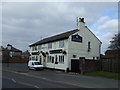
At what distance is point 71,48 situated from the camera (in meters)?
36.5

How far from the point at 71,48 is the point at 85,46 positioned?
3.72 m

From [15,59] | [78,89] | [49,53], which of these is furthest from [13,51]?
[78,89]

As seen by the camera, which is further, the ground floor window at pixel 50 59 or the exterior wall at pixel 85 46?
the ground floor window at pixel 50 59

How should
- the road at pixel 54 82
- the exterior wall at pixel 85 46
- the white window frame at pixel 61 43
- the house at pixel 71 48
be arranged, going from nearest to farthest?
the road at pixel 54 82 → the house at pixel 71 48 → the exterior wall at pixel 85 46 → the white window frame at pixel 61 43

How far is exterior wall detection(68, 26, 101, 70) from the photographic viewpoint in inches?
1443

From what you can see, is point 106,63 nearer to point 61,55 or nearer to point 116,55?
point 116,55

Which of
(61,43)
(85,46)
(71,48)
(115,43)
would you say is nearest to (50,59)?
(61,43)

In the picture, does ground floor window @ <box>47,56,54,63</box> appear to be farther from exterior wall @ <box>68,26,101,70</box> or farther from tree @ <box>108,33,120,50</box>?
tree @ <box>108,33,120,50</box>

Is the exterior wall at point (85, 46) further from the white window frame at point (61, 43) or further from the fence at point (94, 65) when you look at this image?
the fence at point (94, 65)

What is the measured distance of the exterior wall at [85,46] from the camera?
36.7 metres

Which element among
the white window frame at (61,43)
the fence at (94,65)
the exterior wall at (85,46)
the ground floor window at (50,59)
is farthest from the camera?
the ground floor window at (50,59)

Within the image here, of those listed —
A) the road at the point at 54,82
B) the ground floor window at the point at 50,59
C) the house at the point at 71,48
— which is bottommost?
the road at the point at 54,82

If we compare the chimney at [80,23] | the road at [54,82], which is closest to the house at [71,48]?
the chimney at [80,23]

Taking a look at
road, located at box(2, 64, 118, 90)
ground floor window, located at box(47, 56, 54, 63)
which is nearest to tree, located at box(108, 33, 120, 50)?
road, located at box(2, 64, 118, 90)
